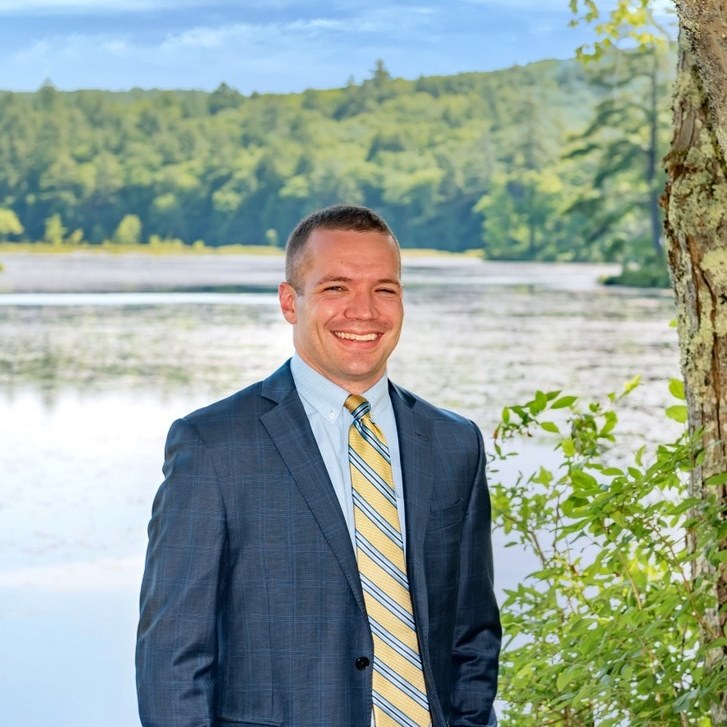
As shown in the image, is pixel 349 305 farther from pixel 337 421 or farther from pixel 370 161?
pixel 370 161

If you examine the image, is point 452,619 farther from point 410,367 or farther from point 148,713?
point 410,367

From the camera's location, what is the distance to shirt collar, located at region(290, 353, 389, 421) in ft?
4.71

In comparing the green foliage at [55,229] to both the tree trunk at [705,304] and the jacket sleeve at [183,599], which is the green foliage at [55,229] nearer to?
the tree trunk at [705,304]

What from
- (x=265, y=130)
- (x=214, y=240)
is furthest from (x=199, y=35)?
(x=214, y=240)

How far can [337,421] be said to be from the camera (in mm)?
1431

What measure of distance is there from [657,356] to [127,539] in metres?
4.66

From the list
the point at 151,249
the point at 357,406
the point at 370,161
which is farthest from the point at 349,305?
the point at 370,161

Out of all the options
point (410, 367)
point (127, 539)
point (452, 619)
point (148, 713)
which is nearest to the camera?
point (148, 713)

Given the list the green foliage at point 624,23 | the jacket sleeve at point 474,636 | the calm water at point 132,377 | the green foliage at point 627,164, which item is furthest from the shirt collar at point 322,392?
the green foliage at point 627,164

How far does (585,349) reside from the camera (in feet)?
34.9

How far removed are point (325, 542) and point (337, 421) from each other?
5.8 inches

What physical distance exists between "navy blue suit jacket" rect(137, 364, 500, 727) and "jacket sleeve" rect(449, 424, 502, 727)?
7 centimetres

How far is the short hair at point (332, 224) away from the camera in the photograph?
4.70ft

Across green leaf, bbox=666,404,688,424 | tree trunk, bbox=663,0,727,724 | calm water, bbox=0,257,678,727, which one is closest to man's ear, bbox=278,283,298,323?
tree trunk, bbox=663,0,727,724
